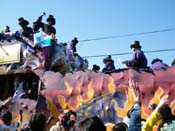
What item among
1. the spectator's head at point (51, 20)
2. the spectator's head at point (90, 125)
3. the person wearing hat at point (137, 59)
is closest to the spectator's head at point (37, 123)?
the spectator's head at point (90, 125)

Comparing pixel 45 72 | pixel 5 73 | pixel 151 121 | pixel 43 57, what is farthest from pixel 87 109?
pixel 151 121

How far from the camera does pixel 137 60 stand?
1012cm

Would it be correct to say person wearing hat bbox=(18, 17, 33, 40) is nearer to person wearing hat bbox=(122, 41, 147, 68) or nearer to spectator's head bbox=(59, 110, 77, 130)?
person wearing hat bbox=(122, 41, 147, 68)

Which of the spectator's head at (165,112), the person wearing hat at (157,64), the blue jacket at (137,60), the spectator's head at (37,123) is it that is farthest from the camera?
the blue jacket at (137,60)

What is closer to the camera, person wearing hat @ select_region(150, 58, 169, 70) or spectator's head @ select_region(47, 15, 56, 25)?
person wearing hat @ select_region(150, 58, 169, 70)

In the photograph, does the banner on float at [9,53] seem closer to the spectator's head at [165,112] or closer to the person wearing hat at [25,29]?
the person wearing hat at [25,29]

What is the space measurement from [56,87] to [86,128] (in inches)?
318

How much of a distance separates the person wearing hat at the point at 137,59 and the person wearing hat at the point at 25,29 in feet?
13.6

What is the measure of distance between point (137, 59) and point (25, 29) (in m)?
4.56

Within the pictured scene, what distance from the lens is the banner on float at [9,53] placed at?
12688 mm

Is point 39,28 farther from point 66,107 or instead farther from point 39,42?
point 66,107

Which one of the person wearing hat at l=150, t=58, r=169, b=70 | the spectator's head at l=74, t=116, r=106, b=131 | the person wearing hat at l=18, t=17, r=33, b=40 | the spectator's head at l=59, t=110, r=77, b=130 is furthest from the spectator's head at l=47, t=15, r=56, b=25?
the spectator's head at l=74, t=116, r=106, b=131

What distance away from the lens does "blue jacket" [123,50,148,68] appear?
1010cm

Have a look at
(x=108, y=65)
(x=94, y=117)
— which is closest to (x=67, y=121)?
(x=94, y=117)
